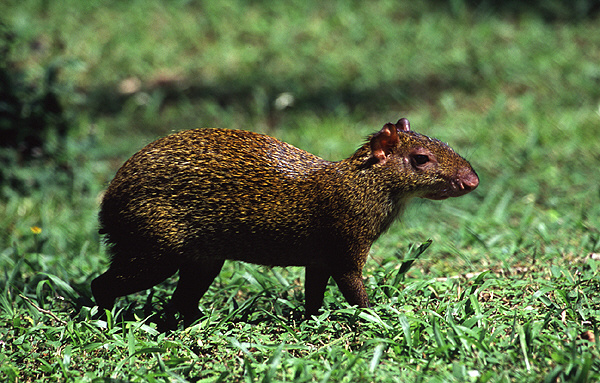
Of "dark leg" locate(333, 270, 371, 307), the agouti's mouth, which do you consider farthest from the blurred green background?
"dark leg" locate(333, 270, 371, 307)

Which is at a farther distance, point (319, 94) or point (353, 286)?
point (319, 94)

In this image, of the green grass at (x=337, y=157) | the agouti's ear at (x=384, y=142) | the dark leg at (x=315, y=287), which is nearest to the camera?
the green grass at (x=337, y=157)

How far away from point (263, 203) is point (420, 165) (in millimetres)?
833

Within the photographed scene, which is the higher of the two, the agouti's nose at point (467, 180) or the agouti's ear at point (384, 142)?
the agouti's ear at point (384, 142)

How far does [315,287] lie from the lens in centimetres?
377

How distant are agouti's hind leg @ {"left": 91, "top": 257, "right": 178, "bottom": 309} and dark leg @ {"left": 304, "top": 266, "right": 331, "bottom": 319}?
0.72m

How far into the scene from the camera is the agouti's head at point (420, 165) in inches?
141

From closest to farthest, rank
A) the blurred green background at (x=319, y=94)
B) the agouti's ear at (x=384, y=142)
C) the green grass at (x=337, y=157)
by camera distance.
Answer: the green grass at (x=337, y=157), the agouti's ear at (x=384, y=142), the blurred green background at (x=319, y=94)

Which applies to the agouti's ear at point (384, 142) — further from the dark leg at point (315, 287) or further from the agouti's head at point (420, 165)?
the dark leg at point (315, 287)

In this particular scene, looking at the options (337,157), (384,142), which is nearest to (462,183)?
(384,142)

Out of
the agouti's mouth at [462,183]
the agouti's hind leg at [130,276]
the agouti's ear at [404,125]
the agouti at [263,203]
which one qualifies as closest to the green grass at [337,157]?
the agouti's hind leg at [130,276]

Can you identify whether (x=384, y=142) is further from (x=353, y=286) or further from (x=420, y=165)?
(x=353, y=286)

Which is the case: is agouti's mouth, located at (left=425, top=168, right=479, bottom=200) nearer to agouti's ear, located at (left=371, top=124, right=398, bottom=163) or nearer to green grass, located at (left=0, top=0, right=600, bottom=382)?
agouti's ear, located at (left=371, top=124, right=398, bottom=163)

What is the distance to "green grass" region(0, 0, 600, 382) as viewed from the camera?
3303mm
